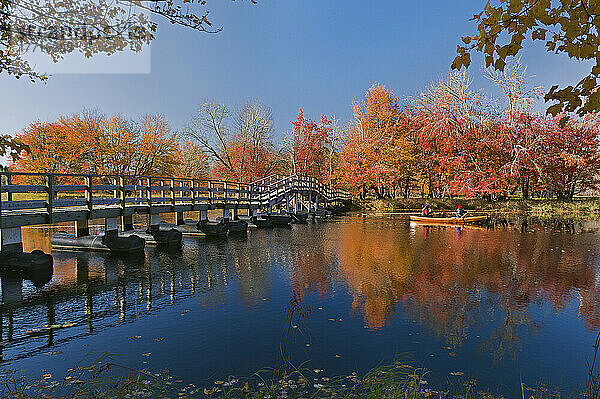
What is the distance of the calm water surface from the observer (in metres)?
5.38

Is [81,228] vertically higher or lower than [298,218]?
higher

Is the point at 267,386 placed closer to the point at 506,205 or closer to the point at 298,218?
the point at 298,218

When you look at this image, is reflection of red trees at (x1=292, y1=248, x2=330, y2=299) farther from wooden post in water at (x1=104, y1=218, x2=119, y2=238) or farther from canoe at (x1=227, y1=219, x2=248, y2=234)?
canoe at (x1=227, y1=219, x2=248, y2=234)

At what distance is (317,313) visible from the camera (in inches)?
294

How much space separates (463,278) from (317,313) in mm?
4840

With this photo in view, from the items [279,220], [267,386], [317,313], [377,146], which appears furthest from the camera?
[377,146]

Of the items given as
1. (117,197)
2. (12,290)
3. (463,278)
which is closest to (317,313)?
(463,278)

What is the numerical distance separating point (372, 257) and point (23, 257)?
34.2ft

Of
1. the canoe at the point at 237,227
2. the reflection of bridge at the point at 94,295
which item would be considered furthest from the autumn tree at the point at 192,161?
the reflection of bridge at the point at 94,295

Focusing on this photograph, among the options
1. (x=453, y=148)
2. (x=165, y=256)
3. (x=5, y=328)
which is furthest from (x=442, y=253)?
(x=453, y=148)

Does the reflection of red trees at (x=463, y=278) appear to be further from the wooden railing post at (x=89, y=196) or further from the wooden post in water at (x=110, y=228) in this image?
the wooden railing post at (x=89, y=196)

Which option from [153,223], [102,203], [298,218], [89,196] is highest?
[89,196]

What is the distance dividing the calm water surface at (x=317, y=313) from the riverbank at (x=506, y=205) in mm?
23202

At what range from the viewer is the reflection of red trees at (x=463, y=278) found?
7.32 meters
